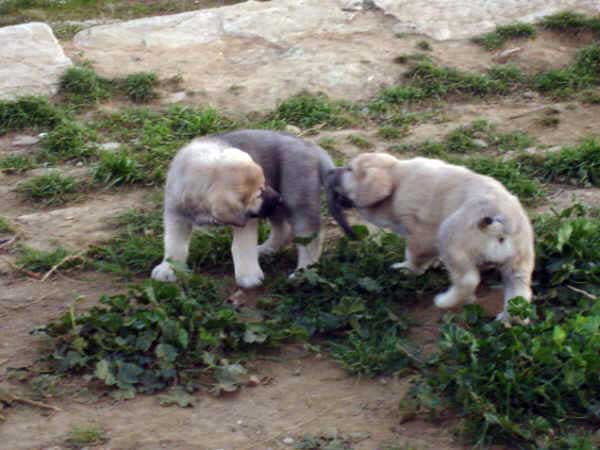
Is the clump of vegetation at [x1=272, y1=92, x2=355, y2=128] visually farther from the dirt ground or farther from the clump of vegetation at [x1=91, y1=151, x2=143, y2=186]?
the dirt ground

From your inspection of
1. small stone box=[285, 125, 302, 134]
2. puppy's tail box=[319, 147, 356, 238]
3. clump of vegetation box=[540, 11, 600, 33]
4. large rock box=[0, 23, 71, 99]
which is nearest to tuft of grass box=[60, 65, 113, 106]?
large rock box=[0, 23, 71, 99]

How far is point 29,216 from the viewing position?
7293mm

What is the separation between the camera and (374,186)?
593 cm

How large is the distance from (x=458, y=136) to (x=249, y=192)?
2.95m

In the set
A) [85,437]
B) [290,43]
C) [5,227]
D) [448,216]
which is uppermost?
[448,216]

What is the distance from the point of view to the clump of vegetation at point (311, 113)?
863 cm

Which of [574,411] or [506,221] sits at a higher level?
[506,221]

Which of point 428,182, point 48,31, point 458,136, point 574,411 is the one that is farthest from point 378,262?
point 48,31

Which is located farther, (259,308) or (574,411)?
→ (259,308)

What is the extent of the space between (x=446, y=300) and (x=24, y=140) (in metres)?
4.79

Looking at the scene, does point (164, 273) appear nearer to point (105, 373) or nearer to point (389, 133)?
point (105, 373)

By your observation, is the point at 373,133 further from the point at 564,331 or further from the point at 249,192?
the point at 564,331

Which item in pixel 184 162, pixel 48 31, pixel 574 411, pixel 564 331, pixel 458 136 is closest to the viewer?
pixel 574 411

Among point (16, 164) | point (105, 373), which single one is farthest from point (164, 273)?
point (16, 164)
